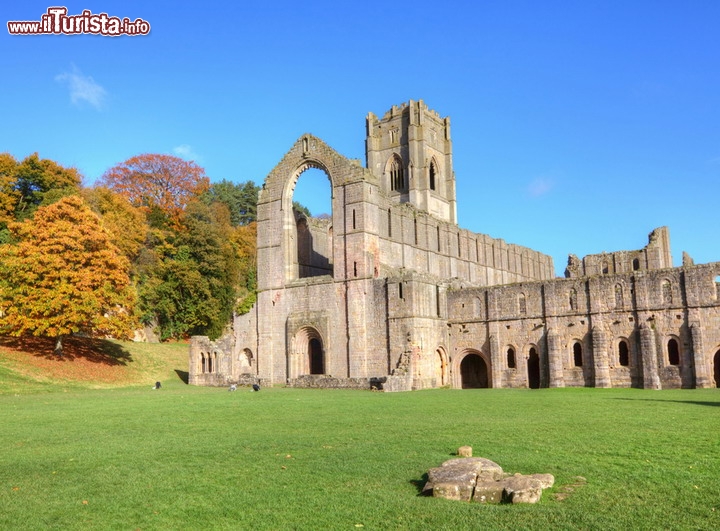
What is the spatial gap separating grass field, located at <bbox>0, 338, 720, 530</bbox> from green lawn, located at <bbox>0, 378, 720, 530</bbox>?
0.03m

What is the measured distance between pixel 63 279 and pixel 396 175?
35.9m

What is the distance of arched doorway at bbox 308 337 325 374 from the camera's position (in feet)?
150

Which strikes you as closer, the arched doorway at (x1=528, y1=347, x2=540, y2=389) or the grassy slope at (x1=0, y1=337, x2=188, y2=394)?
the grassy slope at (x1=0, y1=337, x2=188, y2=394)

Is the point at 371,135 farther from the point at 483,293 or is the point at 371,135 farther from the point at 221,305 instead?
the point at 483,293

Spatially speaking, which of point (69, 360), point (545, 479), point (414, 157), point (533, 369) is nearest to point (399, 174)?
point (414, 157)

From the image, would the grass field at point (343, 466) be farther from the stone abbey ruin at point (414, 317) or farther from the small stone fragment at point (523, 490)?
the stone abbey ruin at point (414, 317)

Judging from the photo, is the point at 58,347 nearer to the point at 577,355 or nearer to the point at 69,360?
the point at 69,360

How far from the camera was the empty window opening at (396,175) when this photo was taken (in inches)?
2611

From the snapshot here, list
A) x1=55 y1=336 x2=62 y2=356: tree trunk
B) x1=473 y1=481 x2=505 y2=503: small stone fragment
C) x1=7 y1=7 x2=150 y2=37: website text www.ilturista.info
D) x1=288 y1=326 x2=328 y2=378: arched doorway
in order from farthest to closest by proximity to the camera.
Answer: x1=288 y1=326 x2=328 y2=378: arched doorway
x1=55 y1=336 x2=62 y2=356: tree trunk
x1=7 y1=7 x2=150 y2=37: website text www.ilturista.info
x1=473 y1=481 x2=505 y2=503: small stone fragment

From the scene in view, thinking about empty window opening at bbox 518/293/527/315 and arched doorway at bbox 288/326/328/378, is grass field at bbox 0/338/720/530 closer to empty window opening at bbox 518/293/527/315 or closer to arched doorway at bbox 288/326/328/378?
empty window opening at bbox 518/293/527/315

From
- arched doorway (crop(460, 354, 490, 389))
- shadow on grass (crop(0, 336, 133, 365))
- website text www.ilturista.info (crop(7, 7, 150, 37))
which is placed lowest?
arched doorway (crop(460, 354, 490, 389))

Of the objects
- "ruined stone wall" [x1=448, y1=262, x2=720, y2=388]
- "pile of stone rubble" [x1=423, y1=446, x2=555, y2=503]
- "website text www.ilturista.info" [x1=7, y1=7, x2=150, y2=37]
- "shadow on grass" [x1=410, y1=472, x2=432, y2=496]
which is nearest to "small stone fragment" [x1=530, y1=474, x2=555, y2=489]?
"pile of stone rubble" [x1=423, y1=446, x2=555, y2=503]

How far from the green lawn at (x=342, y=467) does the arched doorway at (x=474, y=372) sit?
913 inches

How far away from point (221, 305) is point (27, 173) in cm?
1858
